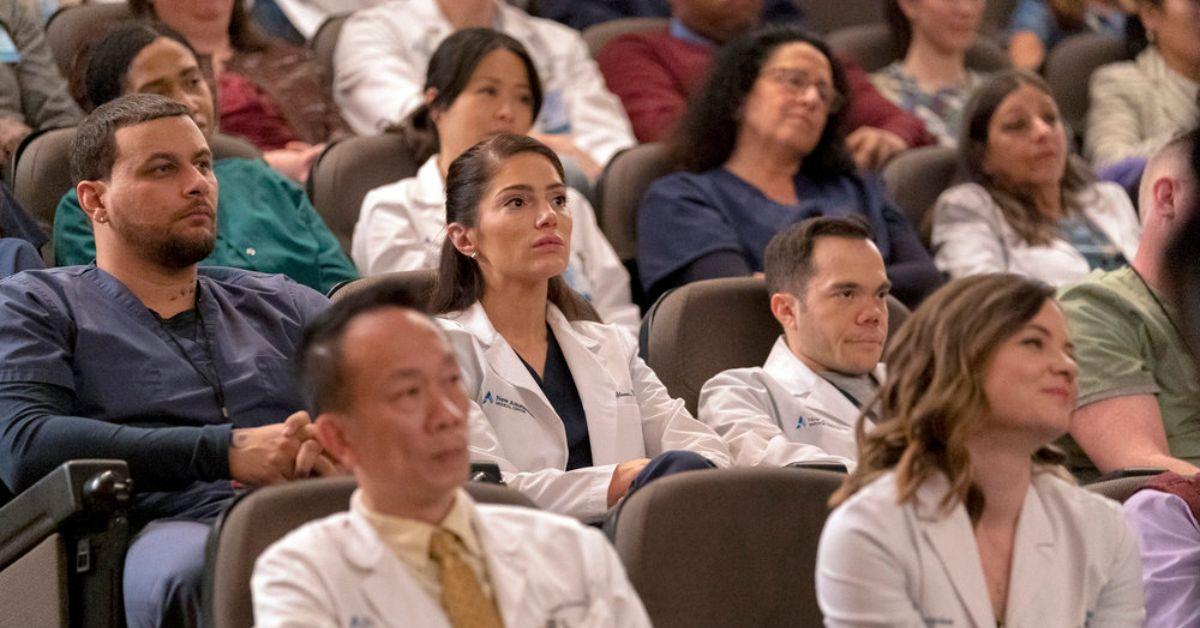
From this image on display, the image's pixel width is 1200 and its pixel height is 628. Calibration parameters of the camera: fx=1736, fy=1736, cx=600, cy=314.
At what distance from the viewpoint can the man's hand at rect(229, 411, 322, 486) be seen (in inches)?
98.6

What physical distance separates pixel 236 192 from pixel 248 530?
152 cm

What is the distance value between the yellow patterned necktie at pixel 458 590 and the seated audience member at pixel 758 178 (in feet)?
6.44

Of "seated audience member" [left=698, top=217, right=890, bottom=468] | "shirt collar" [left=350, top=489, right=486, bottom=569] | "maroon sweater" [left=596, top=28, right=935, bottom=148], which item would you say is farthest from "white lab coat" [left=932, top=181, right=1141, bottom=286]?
"shirt collar" [left=350, top=489, right=486, bottom=569]

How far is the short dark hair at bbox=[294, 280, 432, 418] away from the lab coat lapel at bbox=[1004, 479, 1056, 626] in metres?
0.84

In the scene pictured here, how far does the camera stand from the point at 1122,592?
2.30 m

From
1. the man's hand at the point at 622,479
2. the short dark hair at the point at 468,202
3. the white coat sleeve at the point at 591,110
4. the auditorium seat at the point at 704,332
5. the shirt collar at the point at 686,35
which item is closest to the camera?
the man's hand at the point at 622,479

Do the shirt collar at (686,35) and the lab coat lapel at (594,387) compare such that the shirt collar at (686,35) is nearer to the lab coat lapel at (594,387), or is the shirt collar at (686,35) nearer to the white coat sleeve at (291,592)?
the lab coat lapel at (594,387)

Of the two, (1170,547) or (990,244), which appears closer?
(1170,547)

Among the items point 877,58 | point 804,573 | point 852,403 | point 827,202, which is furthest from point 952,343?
point 877,58

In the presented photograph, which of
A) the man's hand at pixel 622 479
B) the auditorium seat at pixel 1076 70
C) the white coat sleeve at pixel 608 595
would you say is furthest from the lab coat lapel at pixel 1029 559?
the auditorium seat at pixel 1076 70

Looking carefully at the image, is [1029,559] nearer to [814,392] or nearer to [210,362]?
[814,392]

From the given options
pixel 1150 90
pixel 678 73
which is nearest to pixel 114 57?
pixel 678 73

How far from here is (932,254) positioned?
4402 mm

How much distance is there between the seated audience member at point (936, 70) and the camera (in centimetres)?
509
